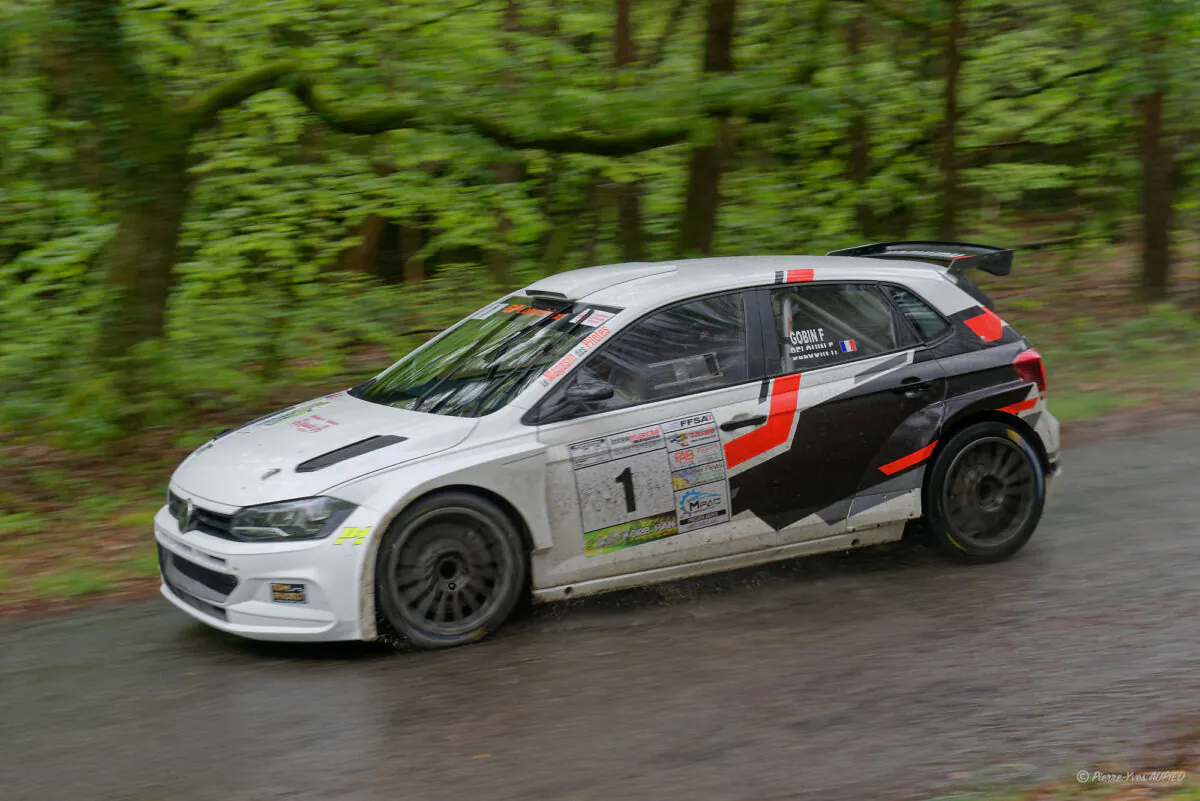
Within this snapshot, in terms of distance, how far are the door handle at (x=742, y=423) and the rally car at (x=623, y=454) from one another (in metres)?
0.01

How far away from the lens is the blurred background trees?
32.9 feet

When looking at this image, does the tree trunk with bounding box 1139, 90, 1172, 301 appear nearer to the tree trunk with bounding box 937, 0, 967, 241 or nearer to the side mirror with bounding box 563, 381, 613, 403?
the tree trunk with bounding box 937, 0, 967, 241

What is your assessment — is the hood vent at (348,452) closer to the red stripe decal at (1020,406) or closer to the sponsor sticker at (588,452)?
the sponsor sticker at (588,452)

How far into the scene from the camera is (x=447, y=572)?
5727mm

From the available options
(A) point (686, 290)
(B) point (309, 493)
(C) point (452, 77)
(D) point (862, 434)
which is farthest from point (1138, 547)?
(C) point (452, 77)

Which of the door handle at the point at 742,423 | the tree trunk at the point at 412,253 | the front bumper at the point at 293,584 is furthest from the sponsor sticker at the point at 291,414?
the tree trunk at the point at 412,253

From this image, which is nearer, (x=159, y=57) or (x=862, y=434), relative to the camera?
(x=862, y=434)

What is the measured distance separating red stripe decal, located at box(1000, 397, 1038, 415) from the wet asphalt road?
2.75ft

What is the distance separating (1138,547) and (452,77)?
22.1 feet

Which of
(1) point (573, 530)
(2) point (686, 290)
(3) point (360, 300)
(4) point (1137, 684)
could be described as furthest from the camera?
(3) point (360, 300)

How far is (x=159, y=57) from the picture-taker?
10516 millimetres

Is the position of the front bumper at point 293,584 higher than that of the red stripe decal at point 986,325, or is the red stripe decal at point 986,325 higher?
the red stripe decal at point 986,325

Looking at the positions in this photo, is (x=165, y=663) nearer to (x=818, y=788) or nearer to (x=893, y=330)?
(x=818, y=788)

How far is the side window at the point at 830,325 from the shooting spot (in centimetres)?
658
